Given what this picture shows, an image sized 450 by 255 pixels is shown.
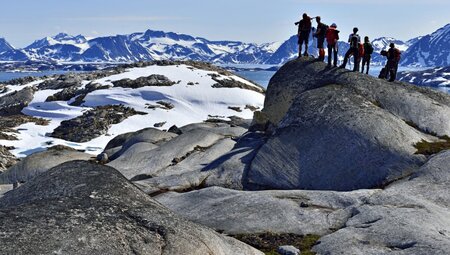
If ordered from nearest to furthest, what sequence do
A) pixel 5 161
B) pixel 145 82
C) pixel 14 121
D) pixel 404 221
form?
pixel 404 221
pixel 5 161
pixel 14 121
pixel 145 82

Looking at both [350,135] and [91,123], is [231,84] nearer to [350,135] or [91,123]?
[91,123]

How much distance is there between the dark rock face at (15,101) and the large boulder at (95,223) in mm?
120016

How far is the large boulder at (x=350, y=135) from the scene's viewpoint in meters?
30.1

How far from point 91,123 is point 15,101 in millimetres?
43190

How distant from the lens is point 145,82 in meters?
139

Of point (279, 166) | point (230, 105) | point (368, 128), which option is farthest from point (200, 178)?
point (230, 105)

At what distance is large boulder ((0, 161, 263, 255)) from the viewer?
1349 centimetres

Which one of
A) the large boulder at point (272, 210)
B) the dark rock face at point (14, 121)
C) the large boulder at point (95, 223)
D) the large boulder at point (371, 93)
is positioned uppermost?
the large boulder at point (371, 93)

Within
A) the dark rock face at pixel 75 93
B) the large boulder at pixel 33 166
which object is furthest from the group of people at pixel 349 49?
the dark rock face at pixel 75 93

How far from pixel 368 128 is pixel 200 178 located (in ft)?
39.0

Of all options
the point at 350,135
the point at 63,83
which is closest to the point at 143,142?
the point at 350,135

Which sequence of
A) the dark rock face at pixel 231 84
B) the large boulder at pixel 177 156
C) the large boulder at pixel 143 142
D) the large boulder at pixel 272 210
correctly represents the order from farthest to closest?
the dark rock face at pixel 231 84, the large boulder at pixel 143 142, the large boulder at pixel 177 156, the large boulder at pixel 272 210

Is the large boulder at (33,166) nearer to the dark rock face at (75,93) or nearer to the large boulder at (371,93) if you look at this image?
the large boulder at (371,93)

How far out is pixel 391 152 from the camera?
1195 inches
